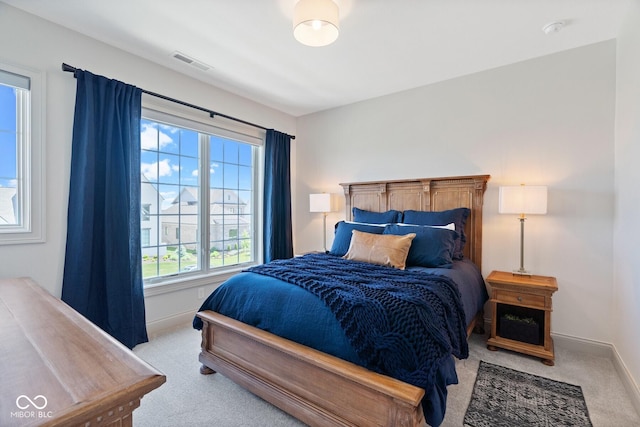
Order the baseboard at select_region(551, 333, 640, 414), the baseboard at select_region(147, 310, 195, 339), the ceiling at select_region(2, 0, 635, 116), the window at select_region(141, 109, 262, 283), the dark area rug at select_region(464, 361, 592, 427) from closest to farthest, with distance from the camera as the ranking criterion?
the dark area rug at select_region(464, 361, 592, 427), the baseboard at select_region(551, 333, 640, 414), the ceiling at select_region(2, 0, 635, 116), the baseboard at select_region(147, 310, 195, 339), the window at select_region(141, 109, 262, 283)

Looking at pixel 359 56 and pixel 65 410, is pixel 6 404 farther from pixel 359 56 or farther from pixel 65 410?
pixel 359 56

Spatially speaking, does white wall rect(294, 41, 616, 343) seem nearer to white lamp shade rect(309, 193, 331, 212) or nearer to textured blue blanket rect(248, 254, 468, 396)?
white lamp shade rect(309, 193, 331, 212)

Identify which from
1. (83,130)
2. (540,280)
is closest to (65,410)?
(83,130)

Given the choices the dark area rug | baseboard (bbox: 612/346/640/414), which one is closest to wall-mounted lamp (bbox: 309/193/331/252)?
the dark area rug

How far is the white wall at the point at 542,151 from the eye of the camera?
8.20ft

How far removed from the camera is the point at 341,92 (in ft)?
11.8

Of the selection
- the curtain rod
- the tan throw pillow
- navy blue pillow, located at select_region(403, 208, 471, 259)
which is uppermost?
the curtain rod

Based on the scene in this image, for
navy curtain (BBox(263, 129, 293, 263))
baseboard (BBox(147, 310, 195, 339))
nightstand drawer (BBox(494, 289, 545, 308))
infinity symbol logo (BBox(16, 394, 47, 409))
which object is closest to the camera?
infinity symbol logo (BBox(16, 394, 47, 409))

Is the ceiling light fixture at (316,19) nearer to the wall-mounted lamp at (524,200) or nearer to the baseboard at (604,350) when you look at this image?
the wall-mounted lamp at (524,200)

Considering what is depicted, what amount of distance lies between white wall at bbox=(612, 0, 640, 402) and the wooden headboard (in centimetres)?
99

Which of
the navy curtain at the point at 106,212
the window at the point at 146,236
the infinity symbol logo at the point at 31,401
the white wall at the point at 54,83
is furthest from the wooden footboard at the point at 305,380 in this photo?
the white wall at the point at 54,83

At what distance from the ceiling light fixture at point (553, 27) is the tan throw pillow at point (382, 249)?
1936 mm

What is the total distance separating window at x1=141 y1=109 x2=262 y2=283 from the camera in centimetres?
296

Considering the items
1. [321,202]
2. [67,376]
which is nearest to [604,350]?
[321,202]
